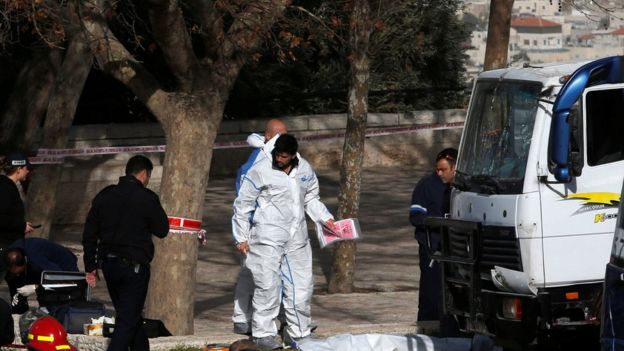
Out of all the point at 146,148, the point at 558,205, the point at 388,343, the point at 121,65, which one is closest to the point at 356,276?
the point at 121,65

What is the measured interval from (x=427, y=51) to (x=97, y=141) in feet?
24.5

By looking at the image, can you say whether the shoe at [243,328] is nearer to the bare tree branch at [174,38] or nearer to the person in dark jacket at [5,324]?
the bare tree branch at [174,38]

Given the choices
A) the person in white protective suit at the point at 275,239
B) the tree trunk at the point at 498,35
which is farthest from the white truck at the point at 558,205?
the tree trunk at the point at 498,35

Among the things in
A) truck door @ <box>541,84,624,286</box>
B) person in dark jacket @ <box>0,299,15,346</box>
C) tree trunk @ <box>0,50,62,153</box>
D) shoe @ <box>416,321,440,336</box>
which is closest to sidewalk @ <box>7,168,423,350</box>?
shoe @ <box>416,321,440,336</box>

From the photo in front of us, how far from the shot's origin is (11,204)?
1134cm

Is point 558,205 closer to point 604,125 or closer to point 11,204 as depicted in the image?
point 604,125

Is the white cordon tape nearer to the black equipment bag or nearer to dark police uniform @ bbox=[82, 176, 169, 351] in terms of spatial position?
the black equipment bag

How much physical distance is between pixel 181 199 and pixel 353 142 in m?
4.26

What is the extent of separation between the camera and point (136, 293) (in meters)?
9.66

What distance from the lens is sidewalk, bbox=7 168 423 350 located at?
1158cm

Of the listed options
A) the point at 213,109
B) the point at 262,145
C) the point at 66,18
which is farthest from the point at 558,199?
the point at 66,18

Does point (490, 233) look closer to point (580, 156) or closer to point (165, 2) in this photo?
point (580, 156)

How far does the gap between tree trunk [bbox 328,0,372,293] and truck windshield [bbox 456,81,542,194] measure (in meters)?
4.86

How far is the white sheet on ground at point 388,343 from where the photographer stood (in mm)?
10094
